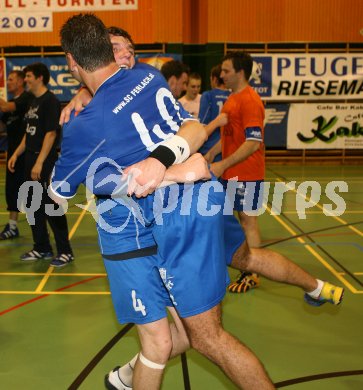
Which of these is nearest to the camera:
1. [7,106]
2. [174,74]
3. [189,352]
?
[189,352]

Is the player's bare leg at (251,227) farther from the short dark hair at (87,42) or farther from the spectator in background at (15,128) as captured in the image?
the spectator in background at (15,128)

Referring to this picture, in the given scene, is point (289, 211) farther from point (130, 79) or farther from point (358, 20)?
point (358, 20)

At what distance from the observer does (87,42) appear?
2.23m

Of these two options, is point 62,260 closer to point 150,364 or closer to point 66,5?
point 150,364

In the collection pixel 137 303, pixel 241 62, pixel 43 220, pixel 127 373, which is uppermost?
pixel 241 62

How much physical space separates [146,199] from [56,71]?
42.6 ft

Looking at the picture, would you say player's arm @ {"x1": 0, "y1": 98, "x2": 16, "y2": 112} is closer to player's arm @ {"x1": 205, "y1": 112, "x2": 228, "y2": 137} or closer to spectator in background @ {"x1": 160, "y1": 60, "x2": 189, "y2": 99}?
Answer: spectator in background @ {"x1": 160, "y1": 60, "x2": 189, "y2": 99}

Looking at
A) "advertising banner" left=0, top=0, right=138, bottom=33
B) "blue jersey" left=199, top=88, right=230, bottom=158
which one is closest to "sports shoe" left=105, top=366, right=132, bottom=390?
"blue jersey" left=199, top=88, right=230, bottom=158

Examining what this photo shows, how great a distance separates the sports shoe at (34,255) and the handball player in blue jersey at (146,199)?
3800 millimetres

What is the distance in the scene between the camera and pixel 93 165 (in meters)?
2.33

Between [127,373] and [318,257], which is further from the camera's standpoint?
[318,257]

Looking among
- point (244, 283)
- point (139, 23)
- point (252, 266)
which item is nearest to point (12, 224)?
point (244, 283)

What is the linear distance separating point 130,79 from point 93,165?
1.32 feet

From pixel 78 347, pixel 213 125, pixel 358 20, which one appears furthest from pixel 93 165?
pixel 358 20
